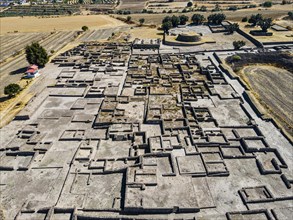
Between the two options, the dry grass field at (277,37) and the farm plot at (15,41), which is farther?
the farm plot at (15,41)

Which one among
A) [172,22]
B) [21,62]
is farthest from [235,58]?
[21,62]

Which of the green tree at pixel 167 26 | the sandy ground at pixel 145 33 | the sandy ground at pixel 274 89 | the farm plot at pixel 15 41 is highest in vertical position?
the green tree at pixel 167 26

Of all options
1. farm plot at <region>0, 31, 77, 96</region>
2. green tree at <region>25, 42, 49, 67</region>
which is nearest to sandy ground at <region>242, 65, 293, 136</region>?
green tree at <region>25, 42, 49, 67</region>

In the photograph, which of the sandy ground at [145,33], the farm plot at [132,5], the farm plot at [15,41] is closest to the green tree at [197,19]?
the sandy ground at [145,33]

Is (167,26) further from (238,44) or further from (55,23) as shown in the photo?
(55,23)

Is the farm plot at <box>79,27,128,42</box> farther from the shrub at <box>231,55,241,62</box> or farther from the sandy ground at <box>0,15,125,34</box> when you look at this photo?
the shrub at <box>231,55,241,62</box>

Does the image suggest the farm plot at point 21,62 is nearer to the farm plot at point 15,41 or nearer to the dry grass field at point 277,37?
the farm plot at point 15,41
